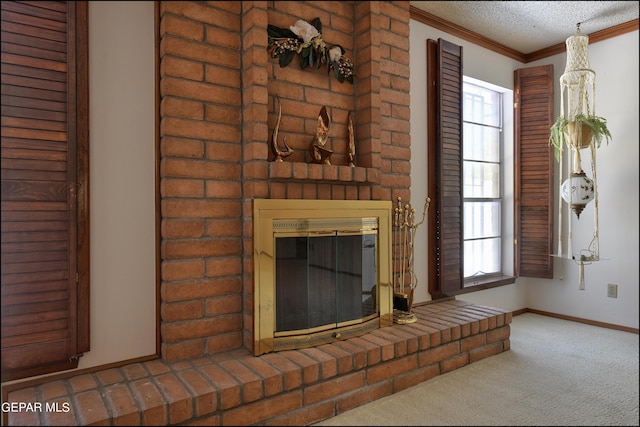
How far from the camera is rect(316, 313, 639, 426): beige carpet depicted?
50.4 inches

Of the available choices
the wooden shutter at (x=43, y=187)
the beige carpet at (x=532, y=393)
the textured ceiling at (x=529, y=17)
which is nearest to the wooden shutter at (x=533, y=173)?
the textured ceiling at (x=529, y=17)

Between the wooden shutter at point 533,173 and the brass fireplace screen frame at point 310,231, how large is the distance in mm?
1476

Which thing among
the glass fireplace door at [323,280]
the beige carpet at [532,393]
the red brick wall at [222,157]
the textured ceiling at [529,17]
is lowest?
the beige carpet at [532,393]

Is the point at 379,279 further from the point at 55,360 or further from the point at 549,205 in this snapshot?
the point at 549,205

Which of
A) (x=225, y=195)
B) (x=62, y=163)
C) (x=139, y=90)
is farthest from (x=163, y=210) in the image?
(x=139, y=90)

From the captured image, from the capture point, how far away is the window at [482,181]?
2.67m

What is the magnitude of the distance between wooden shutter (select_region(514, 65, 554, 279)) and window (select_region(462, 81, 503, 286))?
0.13 meters

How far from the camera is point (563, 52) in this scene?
8.35 feet

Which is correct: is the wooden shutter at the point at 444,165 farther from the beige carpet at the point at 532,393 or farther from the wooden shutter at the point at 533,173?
the wooden shutter at the point at 533,173

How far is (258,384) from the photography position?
4.17 feet

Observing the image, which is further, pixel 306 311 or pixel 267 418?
pixel 306 311

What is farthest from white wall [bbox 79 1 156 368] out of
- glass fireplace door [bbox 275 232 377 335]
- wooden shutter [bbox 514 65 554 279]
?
wooden shutter [bbox 514 65 554 279]

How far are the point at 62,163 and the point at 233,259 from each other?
675 mm

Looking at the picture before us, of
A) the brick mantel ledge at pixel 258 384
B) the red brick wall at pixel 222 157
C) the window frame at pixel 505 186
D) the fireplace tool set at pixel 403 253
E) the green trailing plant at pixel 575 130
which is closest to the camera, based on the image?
the brick mantel ledge at pixel 258 384
